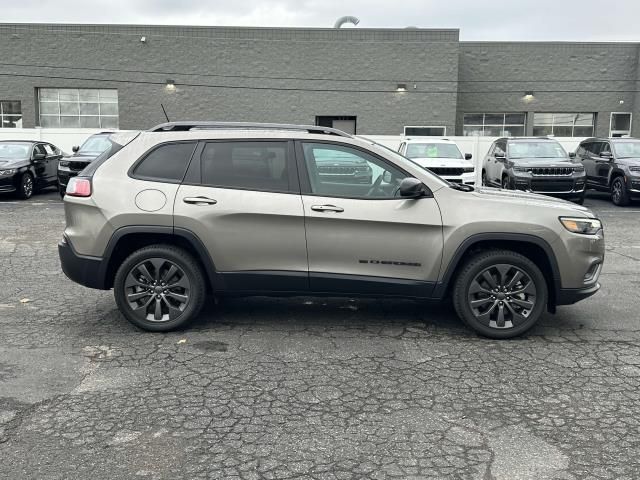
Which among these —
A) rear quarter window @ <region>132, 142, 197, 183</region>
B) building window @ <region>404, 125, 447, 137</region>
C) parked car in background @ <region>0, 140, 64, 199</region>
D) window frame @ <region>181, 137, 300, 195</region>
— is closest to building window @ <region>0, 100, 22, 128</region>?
parked car in background @ <region>0, 140, 64, 199</region>

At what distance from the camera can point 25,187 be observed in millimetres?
15703

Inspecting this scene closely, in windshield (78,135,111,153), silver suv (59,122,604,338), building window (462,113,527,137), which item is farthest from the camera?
building window (462,113,527,137)

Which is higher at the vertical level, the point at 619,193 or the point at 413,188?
the point at 413,188

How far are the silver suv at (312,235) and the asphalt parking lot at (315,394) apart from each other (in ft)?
1.40

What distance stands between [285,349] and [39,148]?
14.4 metres

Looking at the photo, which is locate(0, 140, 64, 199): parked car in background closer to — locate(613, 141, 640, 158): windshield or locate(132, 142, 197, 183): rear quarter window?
locate(132, 142, 197, 183): rear quarter window

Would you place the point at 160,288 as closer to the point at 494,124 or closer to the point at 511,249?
the point at 511,249

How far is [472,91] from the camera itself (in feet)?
94.8

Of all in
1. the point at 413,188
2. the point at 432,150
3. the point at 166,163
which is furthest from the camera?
the point at 432,150

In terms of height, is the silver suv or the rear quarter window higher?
the rear quarter window

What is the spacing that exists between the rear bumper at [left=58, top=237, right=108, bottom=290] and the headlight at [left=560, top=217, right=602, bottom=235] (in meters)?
3.96

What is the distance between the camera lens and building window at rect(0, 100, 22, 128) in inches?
1069

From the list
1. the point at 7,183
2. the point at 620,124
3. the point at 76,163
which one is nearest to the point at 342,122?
the point at 620,124

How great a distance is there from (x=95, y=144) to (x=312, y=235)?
13.2 meters
